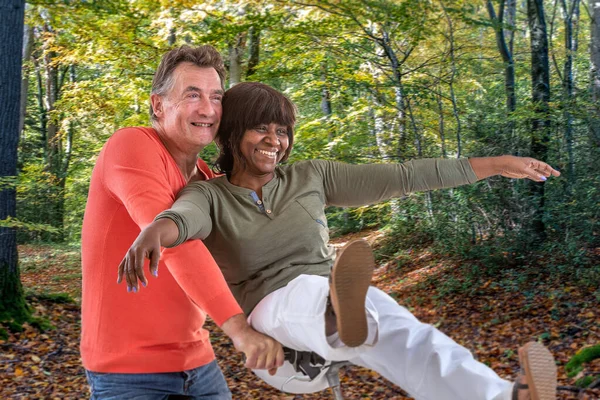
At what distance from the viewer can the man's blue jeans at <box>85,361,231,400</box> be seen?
7.19 feet

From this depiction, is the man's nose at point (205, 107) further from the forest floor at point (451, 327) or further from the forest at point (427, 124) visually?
the forest at point (427, 124)

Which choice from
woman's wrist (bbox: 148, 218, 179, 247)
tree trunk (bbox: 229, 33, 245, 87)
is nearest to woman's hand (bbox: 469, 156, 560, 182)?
woman's wrist (bbox: 148, 218, 179, 247)

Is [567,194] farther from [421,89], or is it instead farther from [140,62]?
[140,62]

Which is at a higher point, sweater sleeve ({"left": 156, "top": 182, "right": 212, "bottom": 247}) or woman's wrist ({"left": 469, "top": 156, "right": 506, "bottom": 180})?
woman's wrist ({"left": 469, "top": 156, "right": 506, "bottom": 180})

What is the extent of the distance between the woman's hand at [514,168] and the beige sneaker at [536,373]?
1.14m

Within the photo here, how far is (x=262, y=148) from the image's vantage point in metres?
2.70

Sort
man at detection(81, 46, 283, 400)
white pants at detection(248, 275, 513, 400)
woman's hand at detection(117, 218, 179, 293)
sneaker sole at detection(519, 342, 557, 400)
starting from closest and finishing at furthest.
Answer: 1. woman's hand at detection(117, 218, 179, 293)
2. sneaker sole at detection(519, 342, 557, 400)
3. white pants at detection(248, 275, 513, 400)
4. man at detection(81, 46, 283, 400)

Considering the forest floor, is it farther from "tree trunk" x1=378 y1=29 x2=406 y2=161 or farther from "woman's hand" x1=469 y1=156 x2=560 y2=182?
"woman's hand" x1=469 y1=156 x2=560 y2=182

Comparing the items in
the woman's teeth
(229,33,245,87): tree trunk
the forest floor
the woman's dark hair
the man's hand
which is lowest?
the forest floor

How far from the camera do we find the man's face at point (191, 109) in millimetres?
2564

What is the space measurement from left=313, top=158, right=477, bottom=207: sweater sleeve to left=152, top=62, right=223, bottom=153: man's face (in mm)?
549

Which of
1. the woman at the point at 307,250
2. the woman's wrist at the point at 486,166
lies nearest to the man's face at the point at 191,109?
the woman at the point at 307,250

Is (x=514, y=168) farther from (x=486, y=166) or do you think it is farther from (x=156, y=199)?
(x=156, y=199)

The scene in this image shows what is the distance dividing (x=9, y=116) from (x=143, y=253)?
Answer: 251 inches
